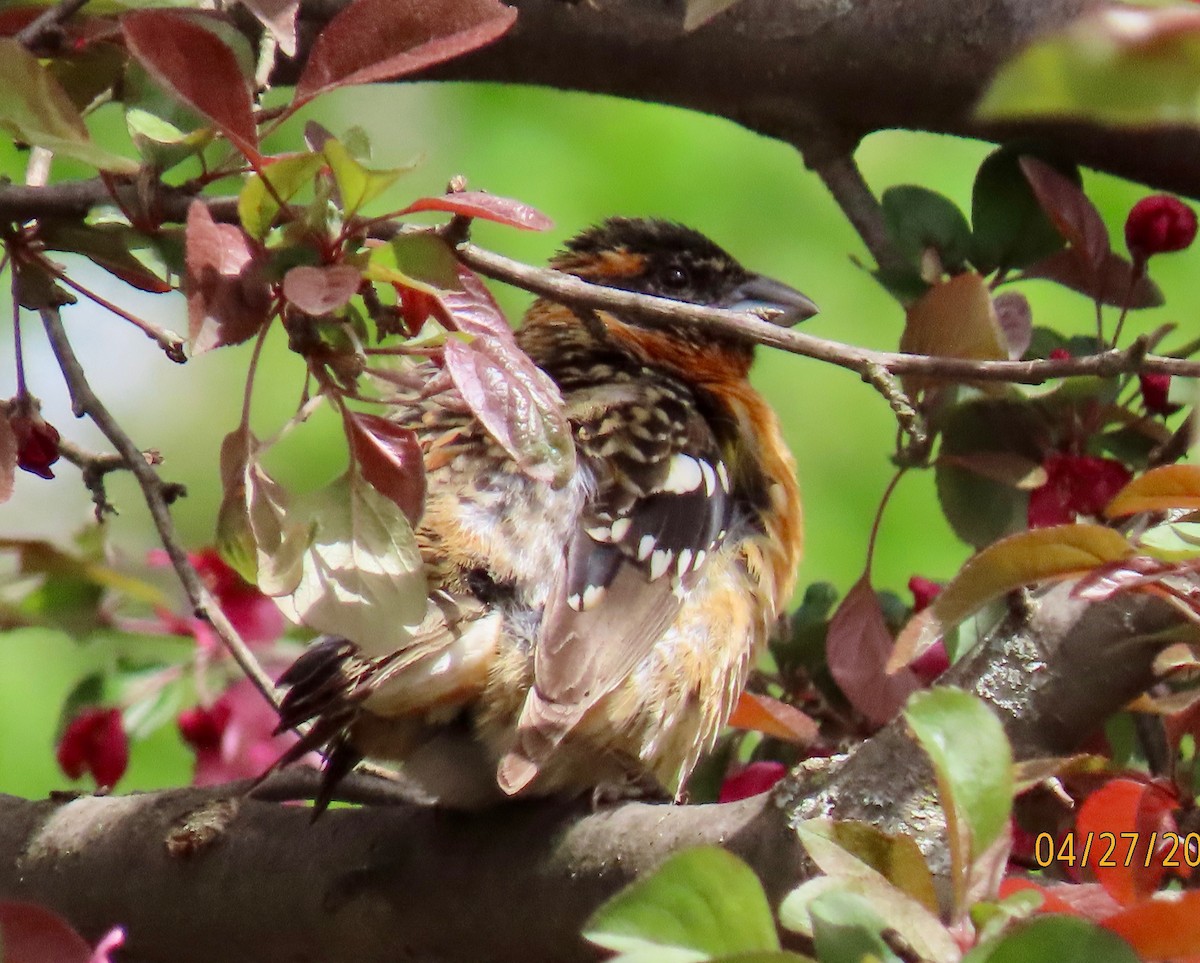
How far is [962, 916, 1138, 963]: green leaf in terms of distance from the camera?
1.02 m

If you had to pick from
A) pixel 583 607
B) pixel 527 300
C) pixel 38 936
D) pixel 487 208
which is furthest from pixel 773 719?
pixel 527 300

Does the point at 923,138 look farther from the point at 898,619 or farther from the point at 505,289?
the point at 898,619

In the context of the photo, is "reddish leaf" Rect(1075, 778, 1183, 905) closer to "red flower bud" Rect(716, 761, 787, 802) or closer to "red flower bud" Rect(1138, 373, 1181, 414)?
"red flower bud" Rect(716, 761, 787, 802)

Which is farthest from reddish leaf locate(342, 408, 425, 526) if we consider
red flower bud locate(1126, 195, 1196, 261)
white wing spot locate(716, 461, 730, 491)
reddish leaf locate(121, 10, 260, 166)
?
red flower bud locate(1126, 195, 1196, 261)

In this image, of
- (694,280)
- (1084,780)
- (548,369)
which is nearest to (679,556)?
(548,369)

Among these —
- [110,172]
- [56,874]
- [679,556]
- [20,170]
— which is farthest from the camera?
[20,170]

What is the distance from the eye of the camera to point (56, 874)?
2.18m

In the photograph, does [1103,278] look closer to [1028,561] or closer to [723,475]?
[723,475]

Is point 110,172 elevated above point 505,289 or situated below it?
above

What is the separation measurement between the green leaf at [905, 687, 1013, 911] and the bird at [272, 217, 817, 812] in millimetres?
783

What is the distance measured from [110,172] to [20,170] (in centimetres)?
428

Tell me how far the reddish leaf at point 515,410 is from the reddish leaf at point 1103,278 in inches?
51.3

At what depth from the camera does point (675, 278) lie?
3.34 m

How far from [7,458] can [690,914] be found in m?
0.93
